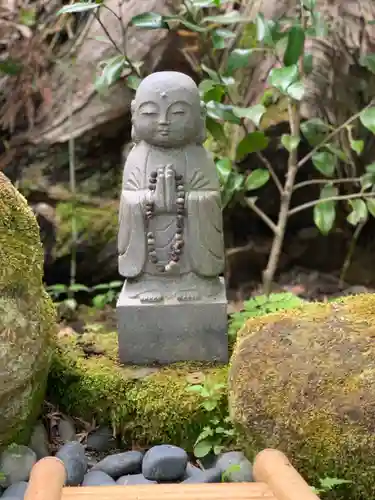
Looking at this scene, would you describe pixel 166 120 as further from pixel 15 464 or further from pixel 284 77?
pixel 15 464

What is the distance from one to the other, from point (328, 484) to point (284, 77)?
181cm

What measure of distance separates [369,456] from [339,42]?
2.63 m

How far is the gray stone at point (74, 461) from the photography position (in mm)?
2455

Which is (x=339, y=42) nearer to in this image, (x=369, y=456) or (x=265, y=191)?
(x=265, y=191)

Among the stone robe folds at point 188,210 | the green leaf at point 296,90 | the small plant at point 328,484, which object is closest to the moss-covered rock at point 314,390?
the small plant at point 328,484

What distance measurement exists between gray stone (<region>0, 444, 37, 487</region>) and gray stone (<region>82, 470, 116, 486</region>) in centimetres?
20

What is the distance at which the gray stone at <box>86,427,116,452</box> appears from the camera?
2.79m

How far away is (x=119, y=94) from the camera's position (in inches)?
169

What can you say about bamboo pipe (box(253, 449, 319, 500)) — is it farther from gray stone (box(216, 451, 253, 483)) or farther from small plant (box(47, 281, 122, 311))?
small plant (box(47, 281, 122, 311))

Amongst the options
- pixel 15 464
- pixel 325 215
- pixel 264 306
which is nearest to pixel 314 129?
pixel 325 215

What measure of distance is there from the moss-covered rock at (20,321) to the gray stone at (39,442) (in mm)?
54

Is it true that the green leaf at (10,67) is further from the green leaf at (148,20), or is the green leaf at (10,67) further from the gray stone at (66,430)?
the gray stone at (66,430)

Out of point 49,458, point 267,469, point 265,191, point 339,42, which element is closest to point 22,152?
point 265,191

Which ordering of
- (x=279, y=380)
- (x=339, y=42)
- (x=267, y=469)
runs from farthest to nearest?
(x=339, y=42) → (x=279, y=380) → (x=267, y=469)
